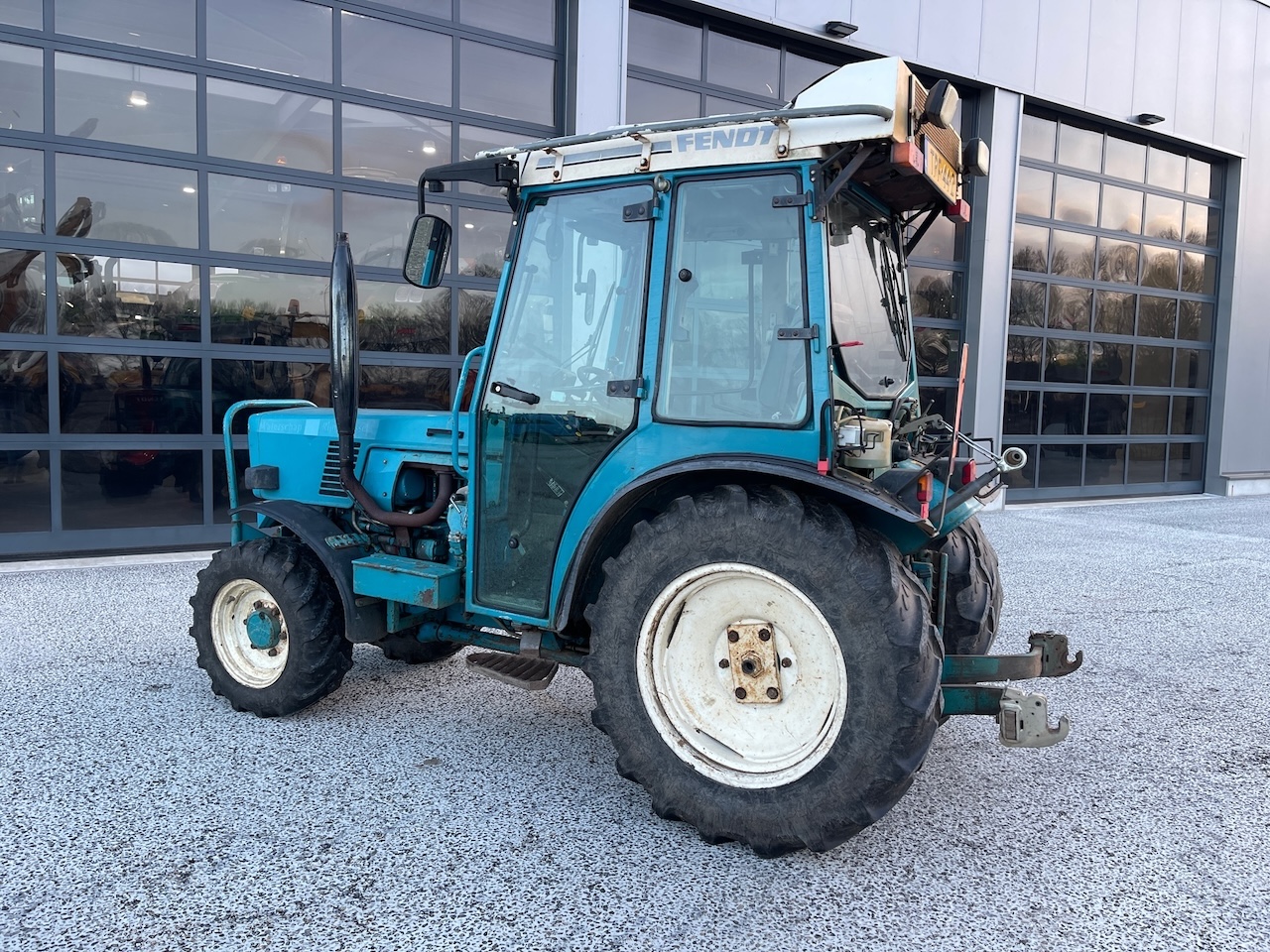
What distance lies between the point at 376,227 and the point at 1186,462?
12.5m

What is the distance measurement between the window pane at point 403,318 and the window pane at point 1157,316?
10.2m

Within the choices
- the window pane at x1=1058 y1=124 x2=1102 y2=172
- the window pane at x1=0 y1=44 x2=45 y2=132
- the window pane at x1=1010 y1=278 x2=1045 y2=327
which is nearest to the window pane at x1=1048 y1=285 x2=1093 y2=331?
the window pane at x1=1010 y1=278 x2=1045 y2=327

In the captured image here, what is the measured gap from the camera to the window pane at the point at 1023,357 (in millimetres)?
11461

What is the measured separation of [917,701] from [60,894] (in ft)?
8.11

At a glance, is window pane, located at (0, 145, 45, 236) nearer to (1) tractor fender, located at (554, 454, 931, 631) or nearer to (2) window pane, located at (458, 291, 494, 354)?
(2) window pane, located at (458, 291, 494, 354)

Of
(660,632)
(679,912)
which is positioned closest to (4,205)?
(660,632)

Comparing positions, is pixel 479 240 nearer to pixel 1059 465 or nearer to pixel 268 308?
pixel 268 308

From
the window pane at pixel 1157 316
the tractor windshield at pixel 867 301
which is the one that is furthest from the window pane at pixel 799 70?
the tractor windshield at pixel 867 301

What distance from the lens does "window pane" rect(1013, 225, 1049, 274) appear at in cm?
1143

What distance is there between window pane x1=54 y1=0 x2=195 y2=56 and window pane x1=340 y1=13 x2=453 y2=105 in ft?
4.05

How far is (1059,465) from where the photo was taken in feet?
40.0

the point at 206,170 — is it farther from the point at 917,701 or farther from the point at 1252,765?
the point at 1252,765

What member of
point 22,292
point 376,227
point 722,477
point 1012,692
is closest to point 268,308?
point 376,227

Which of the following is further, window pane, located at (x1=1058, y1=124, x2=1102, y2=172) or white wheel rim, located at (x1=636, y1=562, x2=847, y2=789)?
window pane, located at (x1=1058, y1=124, x2=1102, y2=172)
